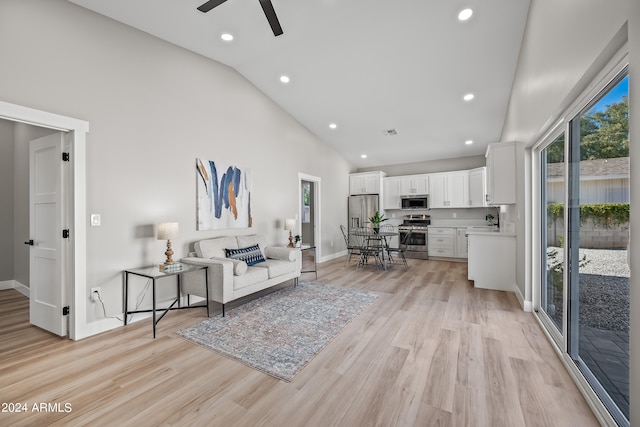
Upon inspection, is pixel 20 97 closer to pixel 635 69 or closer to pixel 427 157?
pixel 635 69

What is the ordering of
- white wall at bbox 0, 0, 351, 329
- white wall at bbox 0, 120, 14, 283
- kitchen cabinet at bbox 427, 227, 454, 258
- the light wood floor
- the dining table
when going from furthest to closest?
kitchen cabinet at bbox 427, 227, 454, 258
the dining table
white wall at bbox 0, 120, 14, 283
white wall at bbox 0, 0, 351, 329
the light wood floor

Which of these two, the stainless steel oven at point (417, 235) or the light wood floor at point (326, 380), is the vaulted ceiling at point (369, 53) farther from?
the light wood floor at point (326, 380)

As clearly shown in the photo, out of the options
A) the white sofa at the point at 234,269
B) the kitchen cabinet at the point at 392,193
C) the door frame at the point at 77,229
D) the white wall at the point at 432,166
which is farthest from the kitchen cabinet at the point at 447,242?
the door frame at the point at 77,229

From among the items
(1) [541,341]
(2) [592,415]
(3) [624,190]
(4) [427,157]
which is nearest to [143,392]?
(2) [592,415]

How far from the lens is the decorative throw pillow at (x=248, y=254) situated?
3.97 metres

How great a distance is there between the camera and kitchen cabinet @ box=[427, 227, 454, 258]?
689 cm

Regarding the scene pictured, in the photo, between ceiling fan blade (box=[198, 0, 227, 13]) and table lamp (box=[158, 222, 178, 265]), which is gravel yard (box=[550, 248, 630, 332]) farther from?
table lamp (box=[158, 222, 178, 265])

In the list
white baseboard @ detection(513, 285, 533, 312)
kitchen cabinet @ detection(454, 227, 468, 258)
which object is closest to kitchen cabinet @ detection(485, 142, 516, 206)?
white baseboard @ detection(513, 285, 533, 312)

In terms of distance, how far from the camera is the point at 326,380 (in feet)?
6.71

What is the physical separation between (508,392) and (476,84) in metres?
4.19

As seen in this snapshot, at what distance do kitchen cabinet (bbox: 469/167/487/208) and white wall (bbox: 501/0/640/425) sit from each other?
278cm

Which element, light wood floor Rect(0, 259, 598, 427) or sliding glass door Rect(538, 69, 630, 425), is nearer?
sliding glass door Rect(538, 69, 630, 425)

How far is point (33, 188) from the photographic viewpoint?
3088mm

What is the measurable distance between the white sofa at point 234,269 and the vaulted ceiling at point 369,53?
8.72 ft
